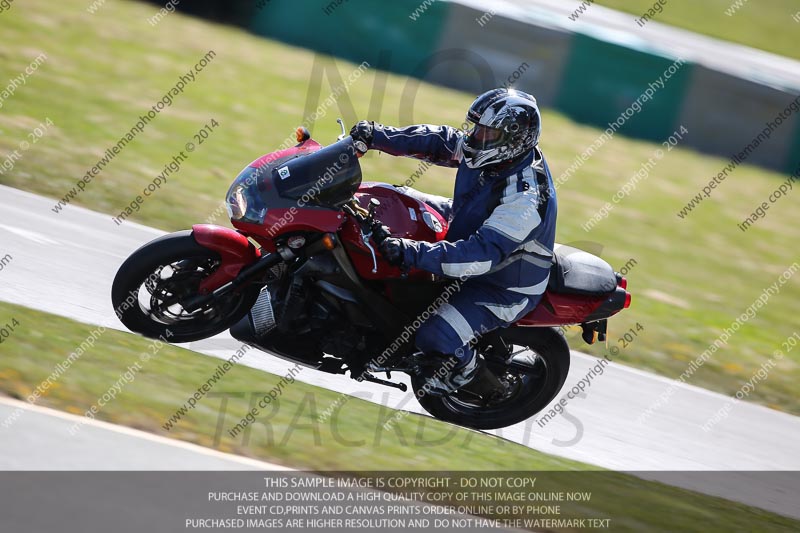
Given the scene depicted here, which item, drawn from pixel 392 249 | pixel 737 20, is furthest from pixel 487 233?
pixel 737 20

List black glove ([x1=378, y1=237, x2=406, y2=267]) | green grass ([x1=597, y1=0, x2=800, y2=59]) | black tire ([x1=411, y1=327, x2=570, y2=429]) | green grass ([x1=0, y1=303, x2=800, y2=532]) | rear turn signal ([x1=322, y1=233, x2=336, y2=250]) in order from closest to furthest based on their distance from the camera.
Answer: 1. green grass ([x1=0, y1=303, x2=800, y2=532])
2. black glove ([x1=378, y1=237, x2=406, y2=267])
3. rear turn signal ([x1=322, y1=233, x2=336, y2=250])
4. black tire ([x1=411, y1=327, x2=570, y2=429])
5. green grass ([x1=597, y1=0, x2=800, y2=59])

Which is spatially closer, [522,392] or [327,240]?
[327,240]

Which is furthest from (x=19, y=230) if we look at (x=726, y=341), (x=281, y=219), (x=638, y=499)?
(x=726, y=341)

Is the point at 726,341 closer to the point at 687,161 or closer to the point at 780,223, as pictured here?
the point at 780,223

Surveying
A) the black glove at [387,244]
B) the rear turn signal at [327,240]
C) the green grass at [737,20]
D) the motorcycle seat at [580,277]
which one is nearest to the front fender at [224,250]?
the rear turn signal at [327,240]

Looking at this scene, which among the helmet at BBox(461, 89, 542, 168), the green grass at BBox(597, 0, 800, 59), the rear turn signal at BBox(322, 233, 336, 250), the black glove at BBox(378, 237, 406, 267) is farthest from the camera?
the green grass at BBox(597, 0, 800, 59)

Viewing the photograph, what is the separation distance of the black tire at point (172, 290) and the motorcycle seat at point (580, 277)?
1770mm

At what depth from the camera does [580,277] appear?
18.2 ft

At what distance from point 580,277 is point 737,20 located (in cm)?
1835

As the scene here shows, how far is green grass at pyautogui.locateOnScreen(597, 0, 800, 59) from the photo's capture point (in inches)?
791

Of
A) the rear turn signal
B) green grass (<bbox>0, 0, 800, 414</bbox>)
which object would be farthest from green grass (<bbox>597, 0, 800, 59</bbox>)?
the rear turn signal

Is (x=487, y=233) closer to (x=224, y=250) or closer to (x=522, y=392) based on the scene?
(x=522, y=392)

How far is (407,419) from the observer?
5.65m

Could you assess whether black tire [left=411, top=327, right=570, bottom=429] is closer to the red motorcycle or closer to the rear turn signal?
the red motorcycle
